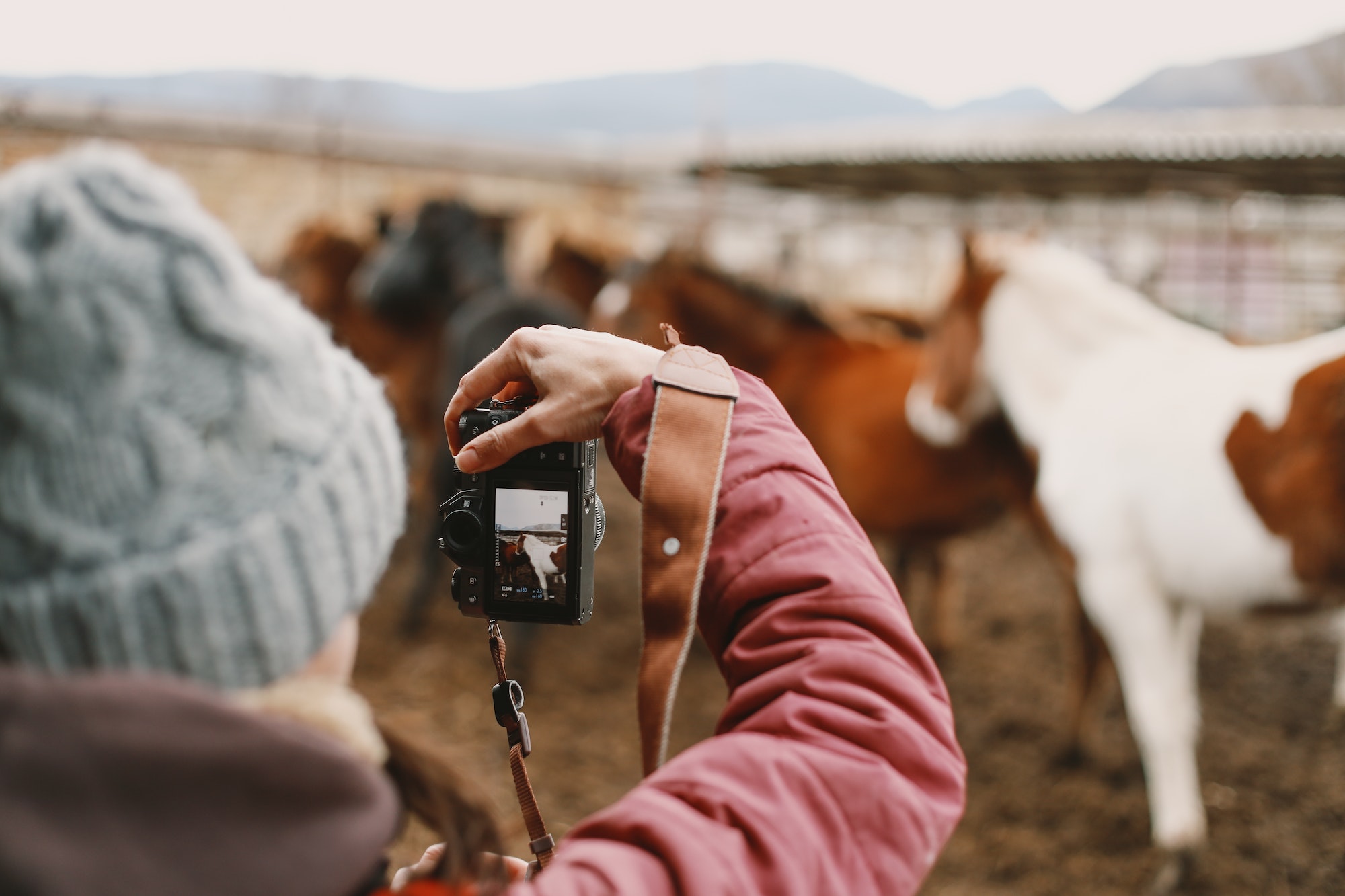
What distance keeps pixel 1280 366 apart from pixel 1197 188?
3920mm

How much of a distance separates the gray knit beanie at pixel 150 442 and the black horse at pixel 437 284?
283cm

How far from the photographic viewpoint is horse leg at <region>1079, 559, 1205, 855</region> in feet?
6.91

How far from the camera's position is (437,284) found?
4180 mm

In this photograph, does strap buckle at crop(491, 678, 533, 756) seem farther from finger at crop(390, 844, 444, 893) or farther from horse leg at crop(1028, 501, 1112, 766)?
horse leg at crop(1028, 501, 1112, 766)

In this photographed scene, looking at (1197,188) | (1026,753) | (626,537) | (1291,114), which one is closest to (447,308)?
(626,537)

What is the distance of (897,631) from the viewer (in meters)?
0.53

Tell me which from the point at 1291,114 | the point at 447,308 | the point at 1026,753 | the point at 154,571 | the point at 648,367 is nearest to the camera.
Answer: the point at 154,571

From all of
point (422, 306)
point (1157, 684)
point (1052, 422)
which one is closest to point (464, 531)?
A: point (1157, 684)

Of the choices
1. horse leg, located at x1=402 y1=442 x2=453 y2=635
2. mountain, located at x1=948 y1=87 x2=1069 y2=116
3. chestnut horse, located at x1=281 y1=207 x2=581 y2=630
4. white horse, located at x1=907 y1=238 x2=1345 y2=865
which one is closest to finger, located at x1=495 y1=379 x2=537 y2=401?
white horse, located at x1=907 y1=238 x2=1345 y2=865

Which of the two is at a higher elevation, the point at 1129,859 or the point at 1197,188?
the point at 1197,188

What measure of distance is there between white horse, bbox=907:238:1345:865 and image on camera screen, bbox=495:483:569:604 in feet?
5.71

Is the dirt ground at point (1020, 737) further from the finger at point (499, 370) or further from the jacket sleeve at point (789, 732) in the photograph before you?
the jacket sleeve at point (789, 732)

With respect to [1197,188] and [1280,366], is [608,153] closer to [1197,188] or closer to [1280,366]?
[1197,188]

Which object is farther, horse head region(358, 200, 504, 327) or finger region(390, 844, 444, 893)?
horse head region(358, 200, 504, 327)
